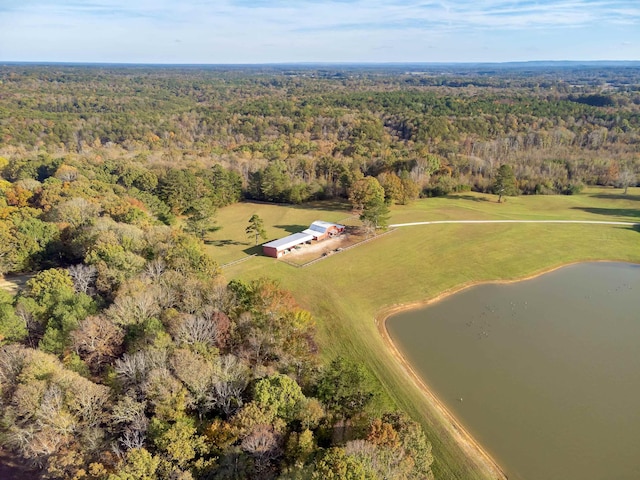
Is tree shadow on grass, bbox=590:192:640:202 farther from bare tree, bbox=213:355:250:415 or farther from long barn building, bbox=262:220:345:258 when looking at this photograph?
bare tree, bbox=213:355:250:415

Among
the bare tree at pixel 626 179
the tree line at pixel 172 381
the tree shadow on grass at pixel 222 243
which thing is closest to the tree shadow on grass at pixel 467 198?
the bare tree at pixel 626 179

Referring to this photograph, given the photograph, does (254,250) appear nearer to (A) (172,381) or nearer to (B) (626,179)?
(A) (172,381)

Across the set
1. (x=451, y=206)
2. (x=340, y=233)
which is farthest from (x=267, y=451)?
(x=451, y=206)

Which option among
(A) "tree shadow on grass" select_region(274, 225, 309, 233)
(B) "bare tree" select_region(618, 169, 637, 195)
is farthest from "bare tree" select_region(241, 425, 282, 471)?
(B) "bare tree" select_region(618, 169, 637, 195)

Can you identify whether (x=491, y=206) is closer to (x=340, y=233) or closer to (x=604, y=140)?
(x=340, y=233)

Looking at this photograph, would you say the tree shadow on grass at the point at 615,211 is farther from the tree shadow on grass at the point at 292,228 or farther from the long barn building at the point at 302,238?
the tree shadow on grass at the point at 292,228
